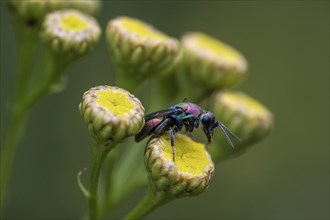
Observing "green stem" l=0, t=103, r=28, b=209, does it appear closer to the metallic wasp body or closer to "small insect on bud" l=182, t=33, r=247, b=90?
the metallic wasp body

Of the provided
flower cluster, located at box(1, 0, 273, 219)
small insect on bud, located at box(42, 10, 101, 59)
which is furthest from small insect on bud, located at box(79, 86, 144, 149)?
small insect on bud, located at box(42, 10, 101, 59)

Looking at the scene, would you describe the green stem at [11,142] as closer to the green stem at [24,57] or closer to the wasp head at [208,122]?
the green stem at [24,57]

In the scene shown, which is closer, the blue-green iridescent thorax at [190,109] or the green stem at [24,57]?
the blue-green iridescent thorax at [190,109]

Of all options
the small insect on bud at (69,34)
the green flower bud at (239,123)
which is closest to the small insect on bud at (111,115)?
the small insect on bud at (69,34)

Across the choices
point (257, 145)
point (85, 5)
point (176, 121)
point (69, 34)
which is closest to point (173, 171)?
point (176, 121)

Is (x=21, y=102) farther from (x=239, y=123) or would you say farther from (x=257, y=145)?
(x=257, y=145)

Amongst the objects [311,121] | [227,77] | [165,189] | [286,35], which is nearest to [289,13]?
[286,35]

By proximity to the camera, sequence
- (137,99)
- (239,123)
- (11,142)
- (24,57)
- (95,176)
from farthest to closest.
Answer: (239,123)
(24,57)
(11,142)
(95,176)
(137,99)
